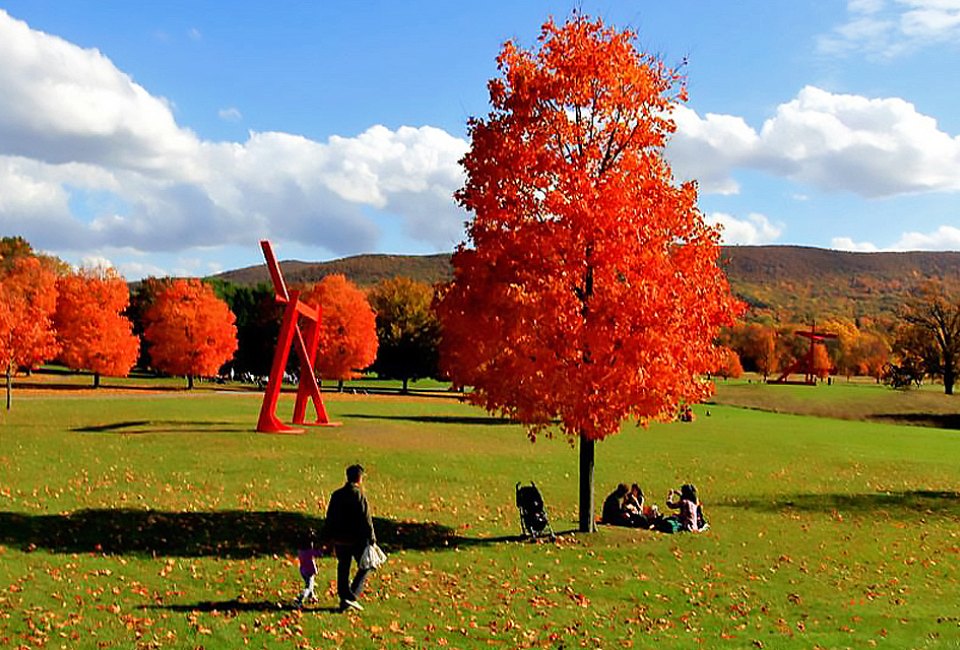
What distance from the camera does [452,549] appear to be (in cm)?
1878

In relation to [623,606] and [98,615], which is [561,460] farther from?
[98,615]

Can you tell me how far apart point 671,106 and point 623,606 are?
11711 mm

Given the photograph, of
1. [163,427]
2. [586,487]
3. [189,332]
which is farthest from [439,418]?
[586,487]

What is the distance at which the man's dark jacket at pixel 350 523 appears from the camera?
12711 mm

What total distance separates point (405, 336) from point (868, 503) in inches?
2625

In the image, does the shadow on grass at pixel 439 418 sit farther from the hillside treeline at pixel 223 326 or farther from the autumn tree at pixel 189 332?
the autumn tree at pixel 189 332

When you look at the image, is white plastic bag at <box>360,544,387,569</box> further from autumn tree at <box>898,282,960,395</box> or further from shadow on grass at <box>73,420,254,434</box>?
autumn tree at <box>898,282,960,395</box>

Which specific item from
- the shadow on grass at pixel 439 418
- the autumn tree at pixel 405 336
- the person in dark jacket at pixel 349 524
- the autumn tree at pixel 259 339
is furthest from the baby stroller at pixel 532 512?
the autumn tree at pixel 259 339

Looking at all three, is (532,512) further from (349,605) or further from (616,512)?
(349,605)

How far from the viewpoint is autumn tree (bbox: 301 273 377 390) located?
255 ft

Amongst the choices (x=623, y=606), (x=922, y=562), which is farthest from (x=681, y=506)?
(x=623, y=606)

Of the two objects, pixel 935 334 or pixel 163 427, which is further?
pixel 935 334

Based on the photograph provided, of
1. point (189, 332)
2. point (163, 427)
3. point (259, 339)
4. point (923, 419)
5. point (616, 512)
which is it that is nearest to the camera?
point (616, 512)

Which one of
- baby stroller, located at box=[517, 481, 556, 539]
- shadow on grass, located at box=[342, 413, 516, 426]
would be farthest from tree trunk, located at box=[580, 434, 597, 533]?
shadow on grass, located at box=[342, 413, 516, 426]
